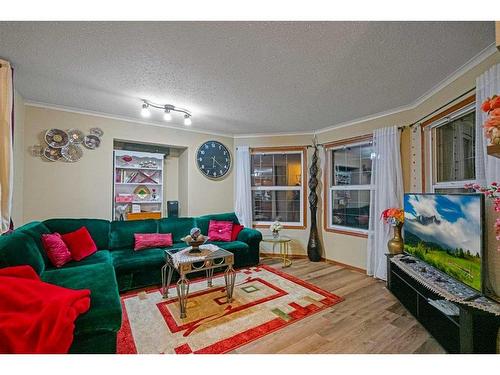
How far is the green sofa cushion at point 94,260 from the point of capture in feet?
7.59

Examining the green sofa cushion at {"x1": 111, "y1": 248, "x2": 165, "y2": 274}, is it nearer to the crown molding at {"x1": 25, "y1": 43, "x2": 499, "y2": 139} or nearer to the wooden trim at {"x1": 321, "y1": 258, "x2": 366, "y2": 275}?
the crown molding at {"x1": 25, "y1": 43, "x2": 499, "y2": 139}

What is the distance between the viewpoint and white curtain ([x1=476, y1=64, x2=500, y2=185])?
1.57m

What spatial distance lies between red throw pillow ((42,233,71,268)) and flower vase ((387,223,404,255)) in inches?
149

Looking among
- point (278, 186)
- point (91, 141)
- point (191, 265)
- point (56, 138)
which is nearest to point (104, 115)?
point (91, 141)

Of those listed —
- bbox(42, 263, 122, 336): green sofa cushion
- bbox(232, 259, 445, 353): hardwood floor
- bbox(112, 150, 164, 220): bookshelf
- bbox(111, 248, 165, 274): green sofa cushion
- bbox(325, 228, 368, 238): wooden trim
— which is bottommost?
bbox(232, 259, 445, 353): hardwood floor

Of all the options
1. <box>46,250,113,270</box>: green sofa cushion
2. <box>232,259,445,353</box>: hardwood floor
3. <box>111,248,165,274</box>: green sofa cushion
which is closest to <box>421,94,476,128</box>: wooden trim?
<box>232,259,445,353</box>: hardwood floor

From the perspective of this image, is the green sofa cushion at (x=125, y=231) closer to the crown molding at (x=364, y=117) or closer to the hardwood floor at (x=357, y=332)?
the crown molding at (x=364, y=117)

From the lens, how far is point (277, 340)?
1.70 metres

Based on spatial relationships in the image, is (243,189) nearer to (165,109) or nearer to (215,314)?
(165,109)

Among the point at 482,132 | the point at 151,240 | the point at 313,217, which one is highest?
the point at 482,132

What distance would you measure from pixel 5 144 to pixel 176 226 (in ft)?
6.83

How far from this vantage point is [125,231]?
120 inches
